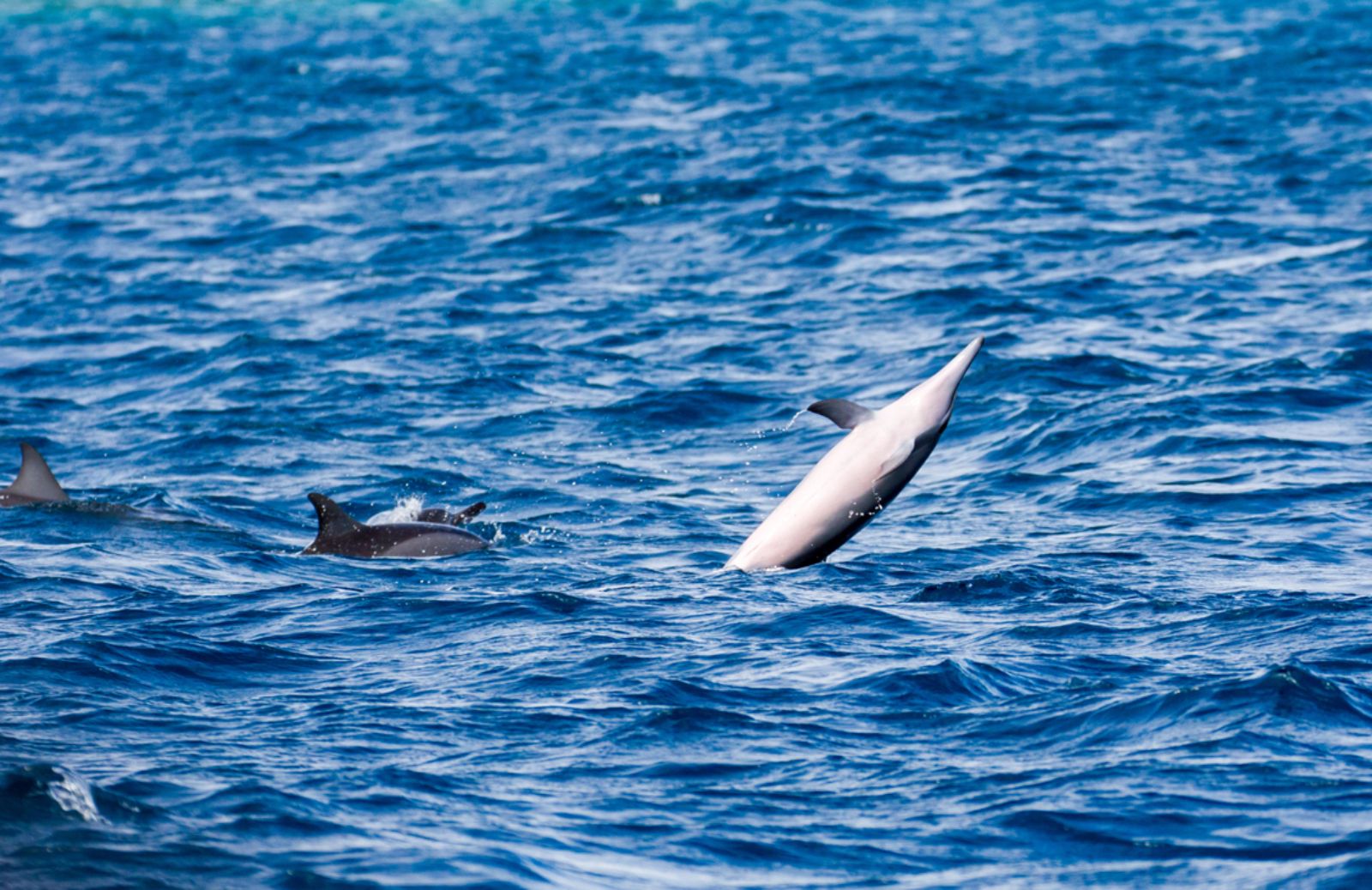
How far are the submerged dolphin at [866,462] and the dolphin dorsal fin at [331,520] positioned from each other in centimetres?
400

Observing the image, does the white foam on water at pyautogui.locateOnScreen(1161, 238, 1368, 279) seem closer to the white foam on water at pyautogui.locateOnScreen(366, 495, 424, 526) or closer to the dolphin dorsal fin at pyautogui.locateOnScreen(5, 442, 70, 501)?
the white foam on water at pyautogui.locateOnScreen(366, 495, 424, 526)

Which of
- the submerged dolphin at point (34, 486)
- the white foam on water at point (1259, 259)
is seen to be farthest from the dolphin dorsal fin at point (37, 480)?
the white foam on water at point (1259, 259)

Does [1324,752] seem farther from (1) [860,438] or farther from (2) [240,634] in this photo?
(2) [240,634]

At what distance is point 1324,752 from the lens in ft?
35.5

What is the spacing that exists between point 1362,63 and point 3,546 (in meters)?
38.5

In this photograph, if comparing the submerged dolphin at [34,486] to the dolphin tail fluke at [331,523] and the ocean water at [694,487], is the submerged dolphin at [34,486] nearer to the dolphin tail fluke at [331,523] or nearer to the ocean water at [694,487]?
the ocean water at [694,487]

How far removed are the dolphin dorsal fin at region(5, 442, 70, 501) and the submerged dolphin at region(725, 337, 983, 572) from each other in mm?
7464

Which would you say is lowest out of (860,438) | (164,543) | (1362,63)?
(1362,63)

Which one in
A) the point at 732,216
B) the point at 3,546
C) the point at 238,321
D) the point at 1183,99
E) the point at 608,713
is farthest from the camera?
the point at 1183,99

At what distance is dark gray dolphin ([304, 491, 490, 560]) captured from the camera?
16.0m

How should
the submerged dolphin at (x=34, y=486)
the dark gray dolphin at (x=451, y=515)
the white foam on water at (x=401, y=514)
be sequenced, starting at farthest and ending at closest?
the submerged dolphin at (x=34, y=486) < the white foam on water at (x=401, y=514) < the dark gray dolphin at (x=451, y=515)

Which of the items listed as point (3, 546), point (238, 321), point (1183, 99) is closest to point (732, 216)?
point (238, 321)

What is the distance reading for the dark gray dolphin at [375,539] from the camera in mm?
16047

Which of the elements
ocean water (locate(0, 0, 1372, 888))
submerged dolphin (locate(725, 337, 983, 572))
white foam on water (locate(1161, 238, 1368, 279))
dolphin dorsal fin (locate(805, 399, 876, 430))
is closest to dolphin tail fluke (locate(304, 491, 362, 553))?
ocean water (locate(0, 0, 1372, 888))
